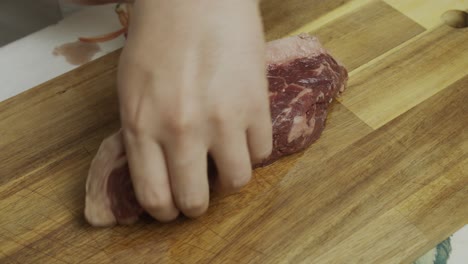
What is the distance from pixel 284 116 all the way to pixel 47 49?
3.19 feet

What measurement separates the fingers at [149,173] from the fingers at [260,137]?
9.4 inches

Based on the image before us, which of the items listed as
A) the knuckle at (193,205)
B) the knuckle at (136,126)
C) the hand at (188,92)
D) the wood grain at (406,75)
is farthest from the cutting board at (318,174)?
the knuckle at (136,126)

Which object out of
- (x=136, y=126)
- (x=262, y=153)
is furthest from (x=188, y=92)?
(x=262, y=153)

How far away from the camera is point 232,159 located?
5.03ft

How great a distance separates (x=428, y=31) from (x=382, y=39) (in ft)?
0.59

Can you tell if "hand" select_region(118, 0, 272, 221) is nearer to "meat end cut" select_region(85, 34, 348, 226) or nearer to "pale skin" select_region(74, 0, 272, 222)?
"pale skin" select_region(74, 0, 272, 222)

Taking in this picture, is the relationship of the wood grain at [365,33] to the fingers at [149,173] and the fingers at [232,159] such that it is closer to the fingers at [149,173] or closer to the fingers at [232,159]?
the fingers at [232,159]

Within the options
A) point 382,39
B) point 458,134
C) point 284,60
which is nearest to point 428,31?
point 382,39

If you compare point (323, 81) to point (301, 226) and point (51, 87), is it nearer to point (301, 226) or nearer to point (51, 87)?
point (301, 226)

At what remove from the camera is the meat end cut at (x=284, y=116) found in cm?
170

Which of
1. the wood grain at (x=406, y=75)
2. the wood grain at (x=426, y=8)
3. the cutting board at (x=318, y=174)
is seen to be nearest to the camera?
the cutting board at (x=318, y=174)

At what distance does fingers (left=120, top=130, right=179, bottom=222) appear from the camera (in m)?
1.49

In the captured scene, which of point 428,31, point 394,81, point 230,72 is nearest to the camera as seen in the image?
point 230,72

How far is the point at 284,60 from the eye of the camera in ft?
6.40
